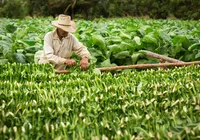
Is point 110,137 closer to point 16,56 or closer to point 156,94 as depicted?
point 156,94

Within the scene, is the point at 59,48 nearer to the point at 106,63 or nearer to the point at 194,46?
the point at 106,63

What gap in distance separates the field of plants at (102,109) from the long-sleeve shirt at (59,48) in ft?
3.95

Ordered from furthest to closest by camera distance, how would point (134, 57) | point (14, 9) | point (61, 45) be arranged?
point (14, 9)
point (134, 57)
point (61, 45)

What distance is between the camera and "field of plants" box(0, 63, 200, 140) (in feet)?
7.59

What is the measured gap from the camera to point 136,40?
616 centimetres

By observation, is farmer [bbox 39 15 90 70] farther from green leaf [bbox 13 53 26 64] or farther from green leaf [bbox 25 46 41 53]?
green leaf [bbox 25 46 41 53]

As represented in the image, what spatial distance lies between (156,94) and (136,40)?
10.9ft

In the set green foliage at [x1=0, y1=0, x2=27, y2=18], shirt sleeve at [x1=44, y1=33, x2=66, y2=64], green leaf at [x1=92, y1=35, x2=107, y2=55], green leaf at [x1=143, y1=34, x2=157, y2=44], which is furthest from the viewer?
green foliage at [x1=0, y1=0, x2=27, y2=18]

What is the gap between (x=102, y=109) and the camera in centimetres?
272

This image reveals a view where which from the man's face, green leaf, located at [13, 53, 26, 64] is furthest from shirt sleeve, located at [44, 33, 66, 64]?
green leaf, located at [13, 53, 26, 64]

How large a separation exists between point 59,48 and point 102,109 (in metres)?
2.17

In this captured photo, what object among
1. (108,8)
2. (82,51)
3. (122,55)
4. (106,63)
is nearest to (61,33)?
(82,51)

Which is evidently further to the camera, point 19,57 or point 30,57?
point 30,57

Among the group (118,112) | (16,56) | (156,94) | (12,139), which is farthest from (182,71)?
(16,56)
